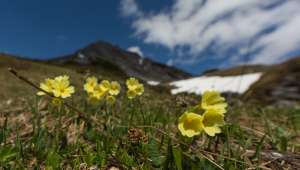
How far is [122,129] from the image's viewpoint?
10.5ft

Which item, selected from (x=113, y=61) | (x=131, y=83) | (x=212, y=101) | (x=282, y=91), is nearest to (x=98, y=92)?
(x=131, y=83)

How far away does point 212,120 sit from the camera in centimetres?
229

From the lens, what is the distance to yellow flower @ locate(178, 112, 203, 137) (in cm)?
221

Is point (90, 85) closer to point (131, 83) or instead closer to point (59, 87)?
point (131, 83)

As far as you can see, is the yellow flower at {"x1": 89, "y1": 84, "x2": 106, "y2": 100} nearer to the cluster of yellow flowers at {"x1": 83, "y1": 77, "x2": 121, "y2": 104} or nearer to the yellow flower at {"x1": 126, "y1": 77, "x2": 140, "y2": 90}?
the cluster of yellow flowers at {"x1": 83, "y1": 77, "x2": 121, "y2": 104}

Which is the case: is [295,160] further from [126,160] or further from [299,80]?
[299,80]

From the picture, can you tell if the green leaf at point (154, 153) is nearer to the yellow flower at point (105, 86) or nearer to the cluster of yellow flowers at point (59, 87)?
the cluster of yellow flowers at point (59, 87)

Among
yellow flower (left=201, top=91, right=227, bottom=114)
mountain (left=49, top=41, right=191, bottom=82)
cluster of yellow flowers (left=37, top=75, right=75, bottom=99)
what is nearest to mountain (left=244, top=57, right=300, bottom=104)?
cluster of yellow flowers (left=37, top=75, right=75, bottom=99)

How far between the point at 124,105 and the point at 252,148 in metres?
1.83

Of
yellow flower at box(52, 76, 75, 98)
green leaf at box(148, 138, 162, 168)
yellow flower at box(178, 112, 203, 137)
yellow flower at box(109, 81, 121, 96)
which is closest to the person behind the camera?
yellow flower at box(178, 112, 203, 137)

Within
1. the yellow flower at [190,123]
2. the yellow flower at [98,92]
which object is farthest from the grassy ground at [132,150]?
the yellow flower at [98,92]

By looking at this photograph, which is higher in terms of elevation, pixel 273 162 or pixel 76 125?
pixel 76 125

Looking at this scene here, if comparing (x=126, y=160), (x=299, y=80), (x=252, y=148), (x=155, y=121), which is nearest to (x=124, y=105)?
(x=155, y=121)

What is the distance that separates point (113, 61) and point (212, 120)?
518 ft
